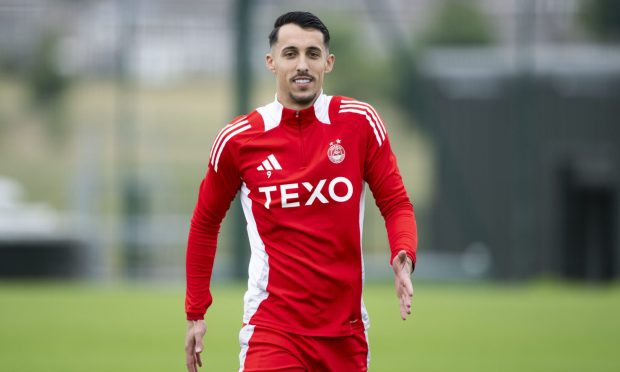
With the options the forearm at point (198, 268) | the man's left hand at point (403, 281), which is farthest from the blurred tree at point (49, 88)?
the man's left hand at point (403, 281)

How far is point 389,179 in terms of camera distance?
461 centimetres

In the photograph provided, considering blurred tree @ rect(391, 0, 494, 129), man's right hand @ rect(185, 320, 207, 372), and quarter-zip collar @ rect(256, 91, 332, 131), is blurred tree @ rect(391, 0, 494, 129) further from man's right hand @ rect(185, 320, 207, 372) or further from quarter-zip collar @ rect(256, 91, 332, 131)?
man's right hand @ rect(185, 320, 207, 372)

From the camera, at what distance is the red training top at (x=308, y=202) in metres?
4.52

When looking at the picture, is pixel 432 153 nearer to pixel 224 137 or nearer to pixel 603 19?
pixel 603 19

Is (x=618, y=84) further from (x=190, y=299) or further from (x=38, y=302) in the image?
(x=190, y=299)

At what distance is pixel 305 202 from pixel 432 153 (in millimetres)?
13909

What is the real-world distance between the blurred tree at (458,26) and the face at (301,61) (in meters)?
14.5

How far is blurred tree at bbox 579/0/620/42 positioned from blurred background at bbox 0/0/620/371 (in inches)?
0.9

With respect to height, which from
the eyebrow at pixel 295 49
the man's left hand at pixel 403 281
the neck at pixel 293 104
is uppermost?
the eyebrow at pixel 295 49

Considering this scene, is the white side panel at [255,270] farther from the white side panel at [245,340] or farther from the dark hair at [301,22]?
the dark hair at [301,22]

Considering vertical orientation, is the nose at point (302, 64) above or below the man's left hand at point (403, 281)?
above

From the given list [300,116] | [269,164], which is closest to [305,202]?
[269,164]

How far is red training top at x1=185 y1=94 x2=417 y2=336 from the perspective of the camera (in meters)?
4.52

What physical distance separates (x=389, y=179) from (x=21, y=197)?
17.2 m
